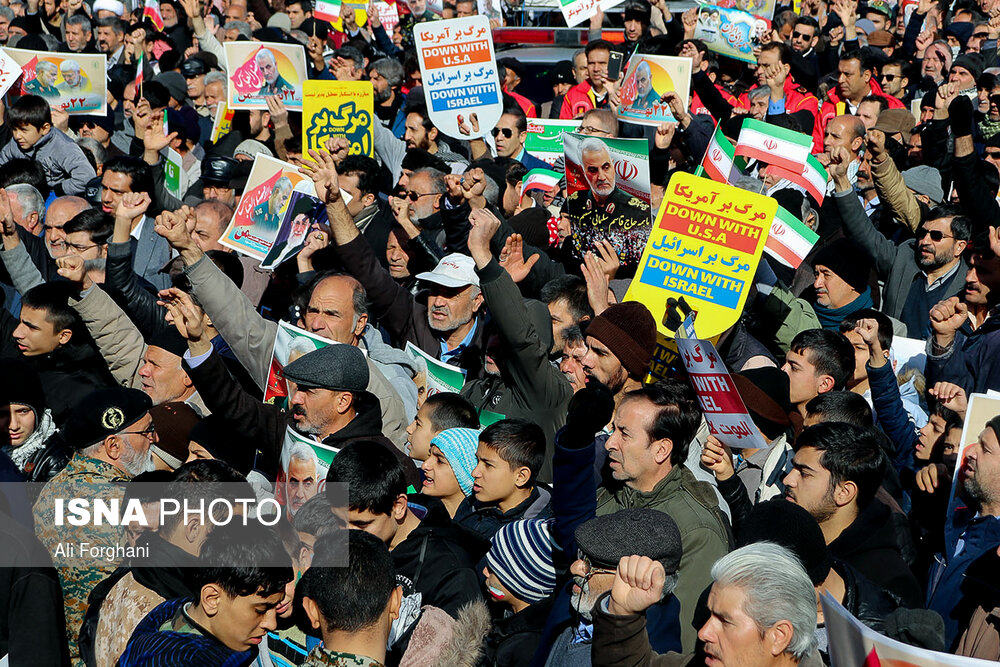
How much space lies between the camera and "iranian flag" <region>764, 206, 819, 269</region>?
643 cm

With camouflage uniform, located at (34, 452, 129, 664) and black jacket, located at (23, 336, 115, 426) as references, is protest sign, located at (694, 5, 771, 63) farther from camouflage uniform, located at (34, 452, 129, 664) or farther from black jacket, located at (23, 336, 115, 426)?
camouflage uniform, located at (34, 452, 129, 664)

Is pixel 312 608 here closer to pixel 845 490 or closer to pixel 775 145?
pixel 845 490

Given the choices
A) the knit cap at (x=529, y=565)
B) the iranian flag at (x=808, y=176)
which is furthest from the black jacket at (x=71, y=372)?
the iranian flag at (x=808, y=176)

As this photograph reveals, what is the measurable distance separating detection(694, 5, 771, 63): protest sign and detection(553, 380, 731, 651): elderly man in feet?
27.6

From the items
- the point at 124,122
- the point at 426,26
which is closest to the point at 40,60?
the point at 124,122

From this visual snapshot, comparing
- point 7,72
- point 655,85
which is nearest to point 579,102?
point 655,85

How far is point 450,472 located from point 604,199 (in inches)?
104

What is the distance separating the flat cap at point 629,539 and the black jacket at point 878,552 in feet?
3.21

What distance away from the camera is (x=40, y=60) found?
11.2m

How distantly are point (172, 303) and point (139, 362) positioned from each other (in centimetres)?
121

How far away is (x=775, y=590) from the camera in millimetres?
3160

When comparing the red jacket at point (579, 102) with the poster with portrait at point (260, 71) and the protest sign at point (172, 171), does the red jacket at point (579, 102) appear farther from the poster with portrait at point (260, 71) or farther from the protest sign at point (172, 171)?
the protest sign at point (172, 171)

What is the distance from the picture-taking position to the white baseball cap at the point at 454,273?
6.32 m

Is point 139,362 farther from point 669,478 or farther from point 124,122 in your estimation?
point 124,122
